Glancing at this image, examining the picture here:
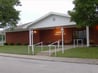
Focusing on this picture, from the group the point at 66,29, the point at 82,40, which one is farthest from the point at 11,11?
the point at 82,40

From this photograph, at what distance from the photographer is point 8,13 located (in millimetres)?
43719

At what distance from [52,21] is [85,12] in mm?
11003

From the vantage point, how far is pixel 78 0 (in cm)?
2453

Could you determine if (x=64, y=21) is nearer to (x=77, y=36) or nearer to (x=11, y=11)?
(x=77, y=36)

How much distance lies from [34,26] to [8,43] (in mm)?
11086

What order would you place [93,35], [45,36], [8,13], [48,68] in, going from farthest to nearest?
1. [8,13]
2. [45,36]
3. [93,35]
4. [48,68]

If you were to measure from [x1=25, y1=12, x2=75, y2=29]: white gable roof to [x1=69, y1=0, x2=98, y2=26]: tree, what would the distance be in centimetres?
717

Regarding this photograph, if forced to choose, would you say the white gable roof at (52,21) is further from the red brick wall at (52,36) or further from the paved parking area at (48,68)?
the paved parking area at (48,68)

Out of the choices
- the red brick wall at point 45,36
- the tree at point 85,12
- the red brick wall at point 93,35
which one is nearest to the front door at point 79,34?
the red brick wall at point 45,36

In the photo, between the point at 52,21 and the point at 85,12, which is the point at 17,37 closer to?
the point at 52,21

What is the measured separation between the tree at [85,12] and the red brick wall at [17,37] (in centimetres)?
1870

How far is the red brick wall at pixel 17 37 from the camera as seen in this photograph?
43.2 metres

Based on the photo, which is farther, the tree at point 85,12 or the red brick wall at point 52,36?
the red brick wall at point 52,36

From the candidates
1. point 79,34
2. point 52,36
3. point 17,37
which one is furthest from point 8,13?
point 79,34
